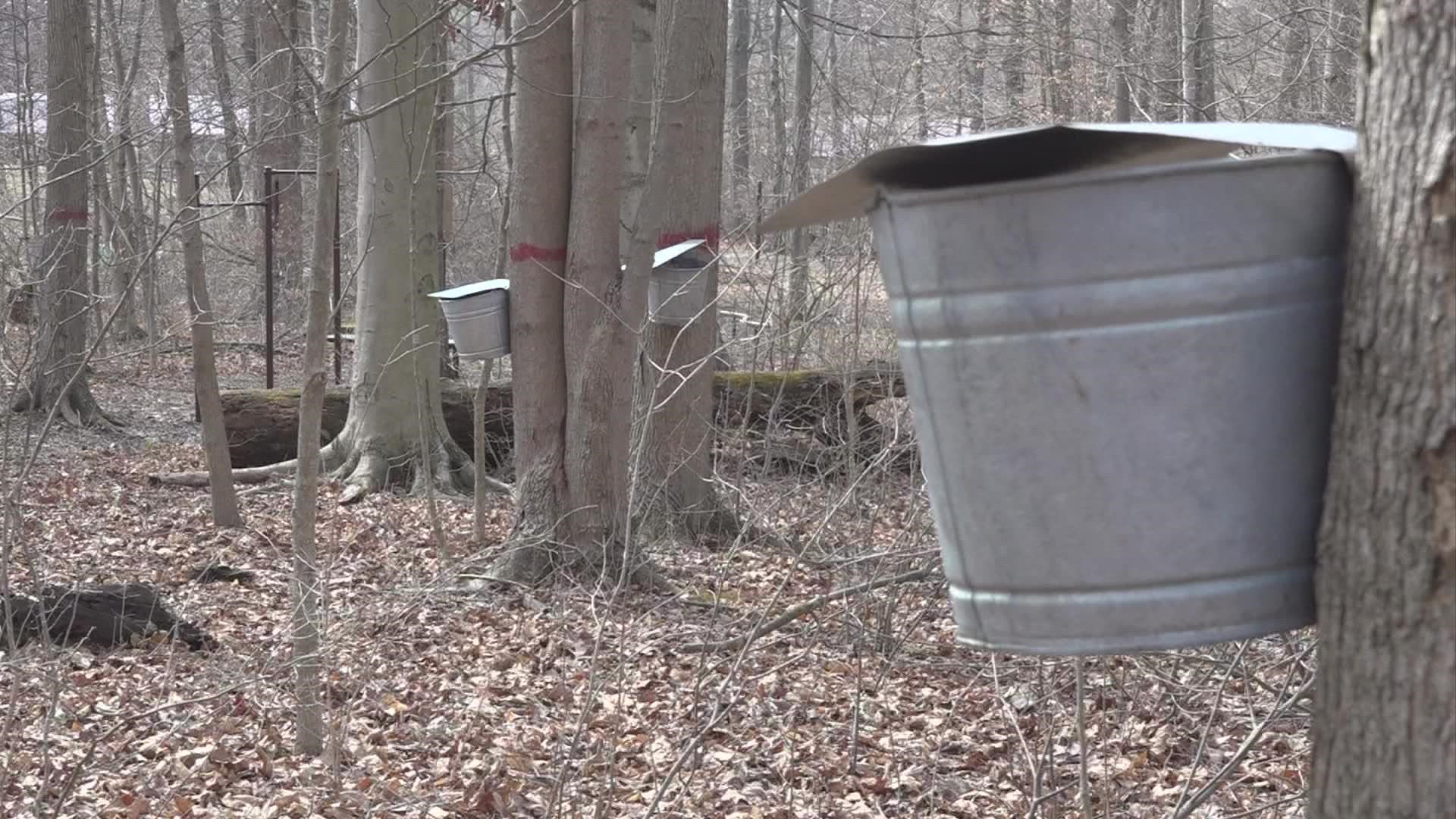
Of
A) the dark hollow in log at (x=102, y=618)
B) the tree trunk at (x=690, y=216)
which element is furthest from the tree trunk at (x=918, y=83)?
the dark hollow in log at (x=102, y=618)

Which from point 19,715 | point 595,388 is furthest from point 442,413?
point 19,715

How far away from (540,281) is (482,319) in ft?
1.14

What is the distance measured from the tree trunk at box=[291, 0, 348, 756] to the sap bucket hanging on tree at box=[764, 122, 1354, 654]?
3213mm

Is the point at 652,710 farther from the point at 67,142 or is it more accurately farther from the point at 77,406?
the point at 67,142

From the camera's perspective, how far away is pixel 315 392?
4469mm

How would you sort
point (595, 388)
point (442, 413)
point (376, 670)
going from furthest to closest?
1. point (442, 413)
2. point (595, 388)
3. point (376, 670)

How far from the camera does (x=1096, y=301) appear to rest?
144cm

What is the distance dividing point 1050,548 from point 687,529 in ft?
20.8

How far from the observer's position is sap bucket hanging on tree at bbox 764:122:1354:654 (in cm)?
143

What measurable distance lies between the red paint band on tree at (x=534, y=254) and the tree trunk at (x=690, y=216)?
39.7 inches

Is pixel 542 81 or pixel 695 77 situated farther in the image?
pixel 695 77

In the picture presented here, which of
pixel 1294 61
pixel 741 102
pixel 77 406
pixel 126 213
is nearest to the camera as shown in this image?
pixel 126 213

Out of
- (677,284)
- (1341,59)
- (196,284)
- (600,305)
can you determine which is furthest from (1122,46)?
(196,284)

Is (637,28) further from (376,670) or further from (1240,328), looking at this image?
(1240,328)
